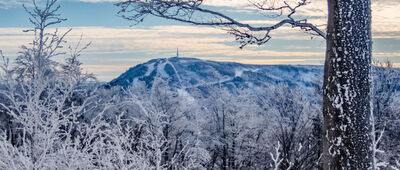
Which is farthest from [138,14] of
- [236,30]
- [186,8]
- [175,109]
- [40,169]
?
[175,109]

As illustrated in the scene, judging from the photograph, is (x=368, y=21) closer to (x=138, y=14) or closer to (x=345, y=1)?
(x=345, y=1)

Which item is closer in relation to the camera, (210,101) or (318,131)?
(318,131)

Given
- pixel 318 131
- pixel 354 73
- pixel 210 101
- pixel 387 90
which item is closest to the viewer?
pixel 354 73

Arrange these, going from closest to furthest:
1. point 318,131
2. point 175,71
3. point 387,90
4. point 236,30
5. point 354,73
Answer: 1. point 354,73
2. point 236,30
3. point 318,131
4. point 387,90
5. point 175,71

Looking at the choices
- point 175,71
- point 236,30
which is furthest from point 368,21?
point 175,71

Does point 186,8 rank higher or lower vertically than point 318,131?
higher

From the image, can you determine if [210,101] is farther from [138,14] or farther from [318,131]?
[138,14]
